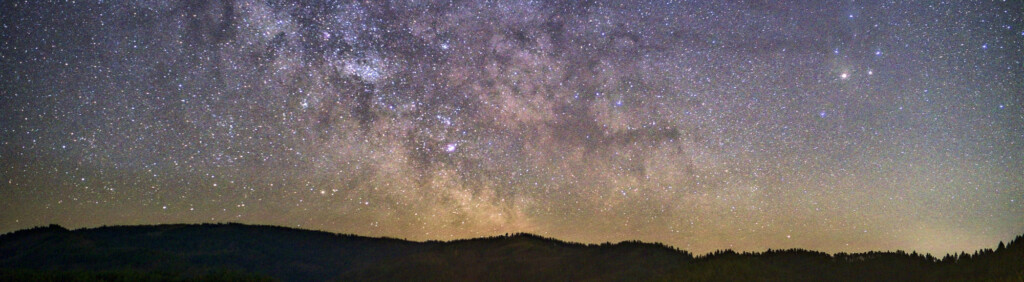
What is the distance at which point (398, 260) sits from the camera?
24.0 meters

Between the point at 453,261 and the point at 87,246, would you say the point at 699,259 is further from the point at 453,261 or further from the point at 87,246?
the point at 87,246

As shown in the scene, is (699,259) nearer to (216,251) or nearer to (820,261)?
(820,261)

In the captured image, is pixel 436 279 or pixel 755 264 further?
pixel 436 279

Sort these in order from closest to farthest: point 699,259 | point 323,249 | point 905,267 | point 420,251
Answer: point 905,267 → point 699,259 → point 420,251 → point 323,249

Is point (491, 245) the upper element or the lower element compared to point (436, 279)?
upper

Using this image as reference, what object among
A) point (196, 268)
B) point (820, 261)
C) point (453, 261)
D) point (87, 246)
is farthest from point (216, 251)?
point (820, 261)

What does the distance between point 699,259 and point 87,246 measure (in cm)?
3037

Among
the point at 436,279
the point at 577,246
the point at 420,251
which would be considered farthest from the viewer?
the point at 420,251

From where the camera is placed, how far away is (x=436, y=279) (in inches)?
790

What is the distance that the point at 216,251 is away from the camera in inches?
1030

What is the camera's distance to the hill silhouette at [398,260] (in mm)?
12461

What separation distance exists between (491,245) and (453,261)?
2.25m

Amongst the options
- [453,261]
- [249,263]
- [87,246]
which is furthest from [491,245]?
[87,246]

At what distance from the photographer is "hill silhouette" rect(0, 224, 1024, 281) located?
12461 mm
